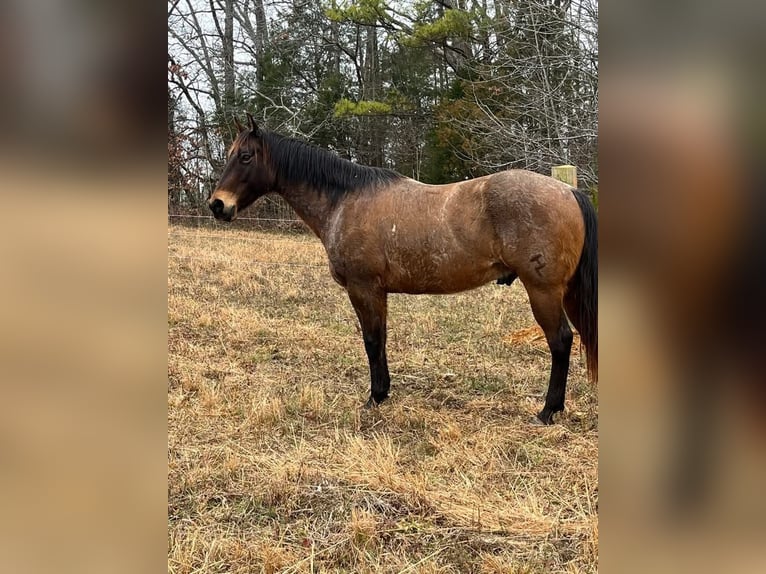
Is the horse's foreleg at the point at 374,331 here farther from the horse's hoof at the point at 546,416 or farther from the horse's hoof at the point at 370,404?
the horse's hoof at the point at 546,416

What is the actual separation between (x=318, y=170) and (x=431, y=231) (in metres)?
1.01

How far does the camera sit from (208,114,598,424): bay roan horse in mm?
3201

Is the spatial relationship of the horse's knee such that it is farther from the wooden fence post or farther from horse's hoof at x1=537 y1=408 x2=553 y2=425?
the wooden fence post

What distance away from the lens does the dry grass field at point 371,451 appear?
2.02m

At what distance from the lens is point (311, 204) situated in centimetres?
393

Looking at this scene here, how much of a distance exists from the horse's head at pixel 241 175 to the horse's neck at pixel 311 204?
23 centimetres

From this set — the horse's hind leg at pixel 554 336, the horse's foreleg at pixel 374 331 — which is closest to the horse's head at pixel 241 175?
the horse's foreleg at pixel 374 331

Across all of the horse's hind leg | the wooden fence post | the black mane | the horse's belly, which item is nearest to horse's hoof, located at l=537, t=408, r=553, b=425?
the horse's hind leg

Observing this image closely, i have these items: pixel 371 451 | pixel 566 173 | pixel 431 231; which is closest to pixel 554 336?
pixel 431 231
